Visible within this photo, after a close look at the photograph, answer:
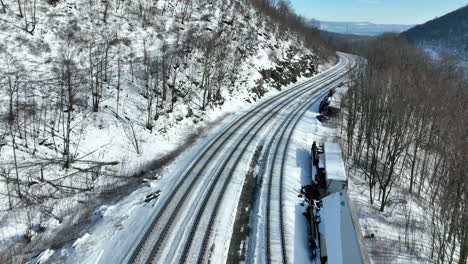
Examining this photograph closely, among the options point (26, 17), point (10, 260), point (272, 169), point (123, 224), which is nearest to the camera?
point (10, 260)

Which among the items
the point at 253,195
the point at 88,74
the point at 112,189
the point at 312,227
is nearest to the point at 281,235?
the point at 312,227

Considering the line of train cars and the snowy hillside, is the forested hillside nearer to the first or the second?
the line of train cars

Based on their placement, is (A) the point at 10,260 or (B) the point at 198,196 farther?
(B) the point at 198,196

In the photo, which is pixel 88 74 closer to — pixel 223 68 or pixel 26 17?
pixel 26 17

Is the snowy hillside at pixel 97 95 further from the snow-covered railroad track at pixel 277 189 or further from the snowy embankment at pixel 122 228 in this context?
the snow-covered railroad track at pixel 277 189

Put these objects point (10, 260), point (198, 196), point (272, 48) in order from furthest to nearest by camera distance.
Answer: point (272, 48) → point (198, 196) → point (10, 260)

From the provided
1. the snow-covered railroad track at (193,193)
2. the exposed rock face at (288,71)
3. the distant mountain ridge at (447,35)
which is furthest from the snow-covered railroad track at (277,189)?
the distant mountain ridge at (447,35)

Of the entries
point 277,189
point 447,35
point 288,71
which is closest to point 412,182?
point 277,189
